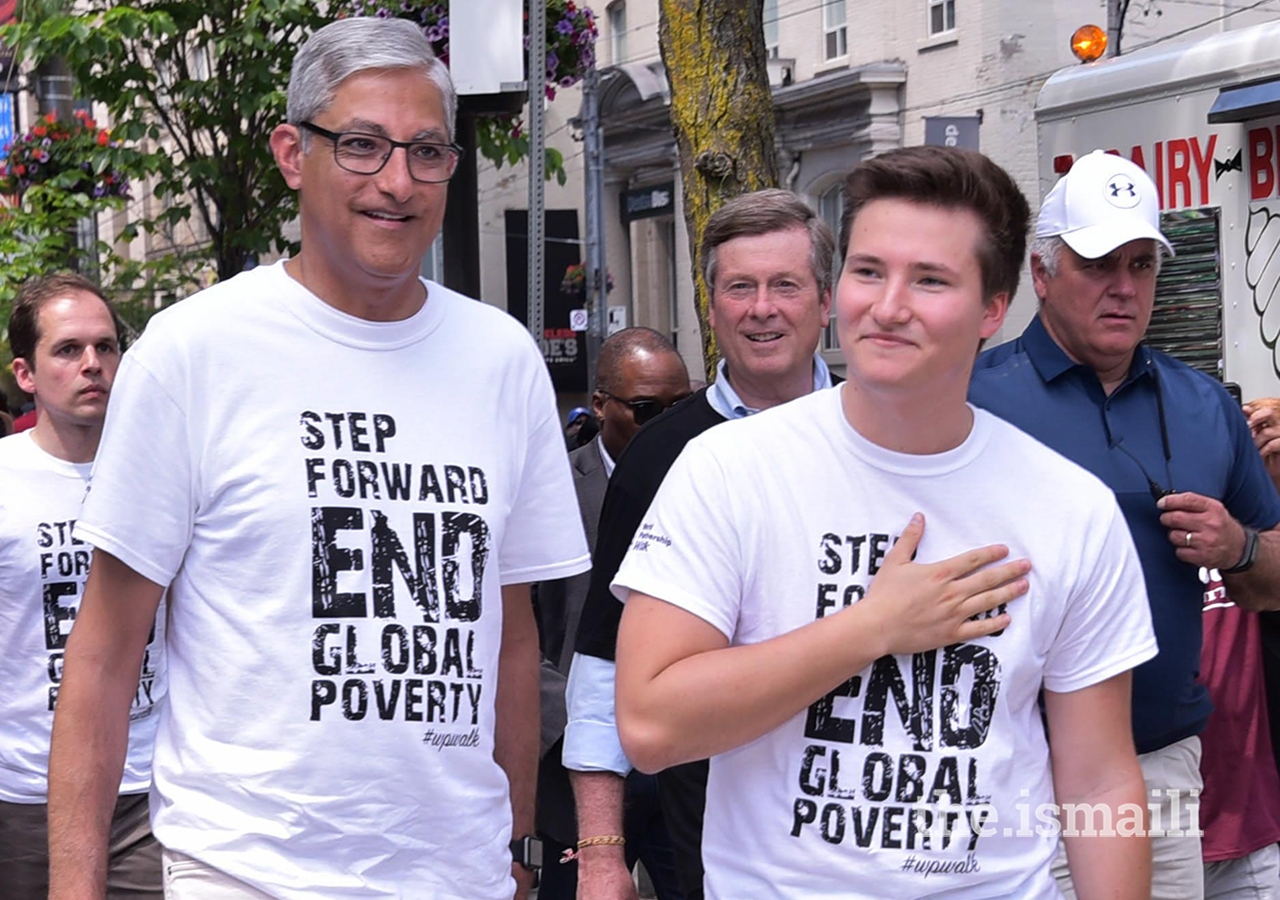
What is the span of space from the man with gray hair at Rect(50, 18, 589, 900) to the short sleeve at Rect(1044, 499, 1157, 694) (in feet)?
3.11

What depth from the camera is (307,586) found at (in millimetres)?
2838

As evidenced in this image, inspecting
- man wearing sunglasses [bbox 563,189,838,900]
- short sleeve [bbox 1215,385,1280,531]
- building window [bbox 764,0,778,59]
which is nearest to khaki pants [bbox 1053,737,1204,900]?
short sleeve [bbox 1215,385,1280,531]

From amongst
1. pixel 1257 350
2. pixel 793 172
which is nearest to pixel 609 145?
pixel 793 172

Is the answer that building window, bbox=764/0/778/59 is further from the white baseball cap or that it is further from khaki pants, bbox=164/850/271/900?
khaki pants, bbox=164/850/271/900

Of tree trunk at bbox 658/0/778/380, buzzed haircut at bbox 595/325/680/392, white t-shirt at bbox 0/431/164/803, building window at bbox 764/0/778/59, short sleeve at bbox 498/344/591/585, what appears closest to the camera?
short sleeve at bbox 498/344/591/585

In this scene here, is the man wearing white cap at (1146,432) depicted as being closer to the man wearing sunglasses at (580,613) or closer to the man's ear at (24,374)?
the man wearing sunglasses at (580,613)

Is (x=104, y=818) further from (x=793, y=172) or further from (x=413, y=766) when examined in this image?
(x=793, y=172)

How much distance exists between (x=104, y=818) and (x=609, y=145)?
3377cm

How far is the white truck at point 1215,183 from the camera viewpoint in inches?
275

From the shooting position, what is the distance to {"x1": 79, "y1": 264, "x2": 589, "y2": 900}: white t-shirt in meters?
2.82

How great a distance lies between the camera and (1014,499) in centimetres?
257

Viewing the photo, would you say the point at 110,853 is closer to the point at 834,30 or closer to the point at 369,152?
the point at 369,152

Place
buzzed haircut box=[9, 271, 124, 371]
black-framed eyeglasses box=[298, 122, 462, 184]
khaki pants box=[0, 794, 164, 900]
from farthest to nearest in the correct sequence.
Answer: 1. buzzed haircut box=[9, 271, 124, 371]
2. khaki pants box=[0, 794, 164, 900]
3. black-framed eyeglasses box=[298, 122, 462, 184]

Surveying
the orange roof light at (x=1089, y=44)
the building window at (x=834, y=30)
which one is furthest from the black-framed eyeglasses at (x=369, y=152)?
the building window at (x=834, y=30)
